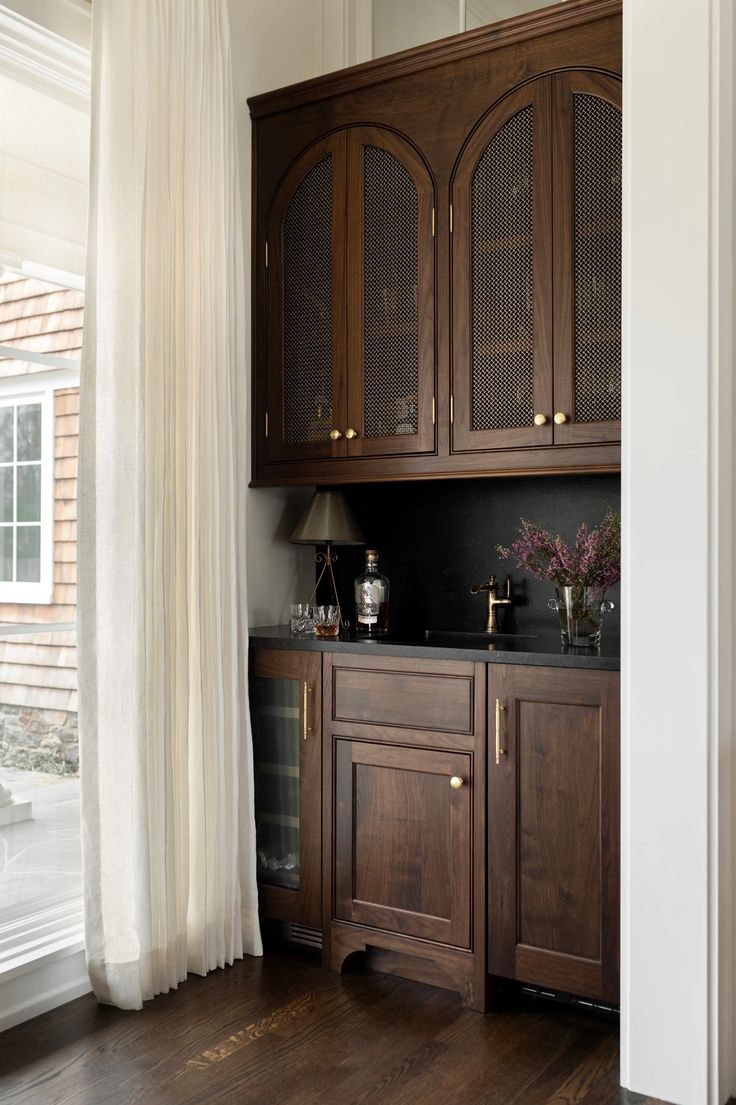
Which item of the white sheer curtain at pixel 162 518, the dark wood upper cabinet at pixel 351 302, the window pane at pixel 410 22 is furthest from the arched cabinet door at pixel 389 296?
the window pane at pixel 410 22

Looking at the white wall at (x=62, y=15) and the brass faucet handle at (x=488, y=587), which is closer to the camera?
the white wall at (x=62, y=15)

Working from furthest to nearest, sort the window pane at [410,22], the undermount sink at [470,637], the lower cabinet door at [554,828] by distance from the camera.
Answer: the window pane at [410,22]
the undermount sink at [470,637]
the lower cabinet door at [554,828]

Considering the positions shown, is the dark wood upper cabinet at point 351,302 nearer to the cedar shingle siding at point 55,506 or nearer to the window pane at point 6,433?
the cedar shingle siding at point 55,506

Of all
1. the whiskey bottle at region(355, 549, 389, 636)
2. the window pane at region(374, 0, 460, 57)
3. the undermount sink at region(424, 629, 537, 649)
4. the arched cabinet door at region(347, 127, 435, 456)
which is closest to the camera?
the arched cabinet door at region(347, 127, 435, 456)

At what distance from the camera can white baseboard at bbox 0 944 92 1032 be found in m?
2.35

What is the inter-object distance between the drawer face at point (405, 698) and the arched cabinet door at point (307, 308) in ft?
2.26

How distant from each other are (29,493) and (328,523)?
0.91 meters

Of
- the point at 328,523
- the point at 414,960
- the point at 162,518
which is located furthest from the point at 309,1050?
the point at 328,523

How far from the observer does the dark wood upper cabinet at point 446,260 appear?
2463 mm

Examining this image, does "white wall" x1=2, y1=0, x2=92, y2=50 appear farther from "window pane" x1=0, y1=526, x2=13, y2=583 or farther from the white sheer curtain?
"window pane" x1=0, y1=526, x2=13, y2=583

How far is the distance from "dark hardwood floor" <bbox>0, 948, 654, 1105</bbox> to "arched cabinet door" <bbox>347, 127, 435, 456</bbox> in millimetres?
1479

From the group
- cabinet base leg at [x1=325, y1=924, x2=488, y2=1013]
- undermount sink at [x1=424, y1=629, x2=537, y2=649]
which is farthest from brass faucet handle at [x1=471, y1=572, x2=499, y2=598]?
cabinet base leg at [x1=325, y1=924, x2=488, y2=1013]

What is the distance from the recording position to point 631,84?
2064mm

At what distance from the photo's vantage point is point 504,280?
8.50 ft
